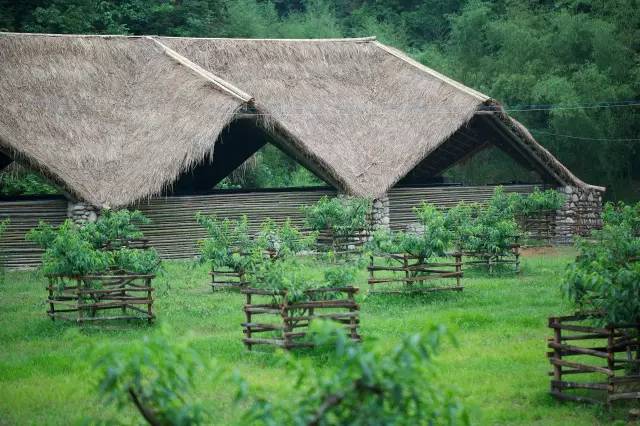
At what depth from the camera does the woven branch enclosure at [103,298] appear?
15.0 meters

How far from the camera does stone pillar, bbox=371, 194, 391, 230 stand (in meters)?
26.7

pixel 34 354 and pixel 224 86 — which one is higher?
pixel 224 86

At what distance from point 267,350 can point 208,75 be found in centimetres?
1493

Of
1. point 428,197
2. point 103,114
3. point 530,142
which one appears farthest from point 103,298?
point 530,142

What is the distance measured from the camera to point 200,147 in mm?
24328

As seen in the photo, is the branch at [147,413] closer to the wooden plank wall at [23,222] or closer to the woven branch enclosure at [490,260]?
the woven branch enclosure at [490,260]

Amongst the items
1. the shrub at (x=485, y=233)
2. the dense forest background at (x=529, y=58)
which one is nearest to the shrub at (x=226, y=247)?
the shrub at (x=485, y=233)

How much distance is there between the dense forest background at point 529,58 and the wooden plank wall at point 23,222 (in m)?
10.9

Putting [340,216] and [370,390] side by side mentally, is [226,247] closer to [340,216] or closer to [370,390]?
[340,216]

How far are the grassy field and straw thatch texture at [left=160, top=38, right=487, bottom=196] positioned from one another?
6.43 metres

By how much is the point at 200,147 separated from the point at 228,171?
7489mm

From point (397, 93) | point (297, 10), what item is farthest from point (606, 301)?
point (297, 10)

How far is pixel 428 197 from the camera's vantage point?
29.0 m

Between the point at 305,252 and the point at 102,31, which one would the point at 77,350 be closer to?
the point at 305,252
